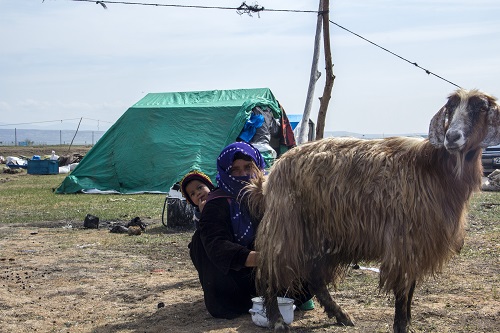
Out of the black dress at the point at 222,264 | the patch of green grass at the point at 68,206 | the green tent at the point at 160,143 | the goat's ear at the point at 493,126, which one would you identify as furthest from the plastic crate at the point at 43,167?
the goat's ear at the point at 493,126

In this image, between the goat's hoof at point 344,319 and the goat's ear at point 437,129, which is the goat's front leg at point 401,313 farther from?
the goat's ear at point 437,129

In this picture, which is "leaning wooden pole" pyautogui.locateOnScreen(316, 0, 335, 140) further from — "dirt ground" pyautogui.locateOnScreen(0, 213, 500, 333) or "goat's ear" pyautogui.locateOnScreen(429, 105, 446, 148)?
"goat's ear" pyautogui.locateOnScreen(429, 105, 446, 148)

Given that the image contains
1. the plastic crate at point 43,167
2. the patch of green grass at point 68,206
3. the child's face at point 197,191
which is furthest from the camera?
the plastic crate at point 43,167

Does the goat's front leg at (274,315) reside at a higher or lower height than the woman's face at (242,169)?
lower

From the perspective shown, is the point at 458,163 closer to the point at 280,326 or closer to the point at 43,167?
the point at 280,326

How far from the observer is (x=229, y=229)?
5.73 meters

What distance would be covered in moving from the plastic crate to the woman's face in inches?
930

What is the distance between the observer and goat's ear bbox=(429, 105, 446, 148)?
4859 millimetres

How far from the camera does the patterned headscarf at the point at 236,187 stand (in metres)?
5.70

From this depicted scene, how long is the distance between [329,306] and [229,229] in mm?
999

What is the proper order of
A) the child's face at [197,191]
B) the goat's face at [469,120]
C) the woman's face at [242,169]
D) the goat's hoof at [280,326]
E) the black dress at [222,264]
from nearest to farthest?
the goat's face at [469,120] < the goat's hoof at [280,326] < the black dress at [222,264] < the woman's face at [242,169] < the child's face at [197,191]

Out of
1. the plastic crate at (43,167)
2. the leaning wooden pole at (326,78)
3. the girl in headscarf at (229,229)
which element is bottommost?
the plastic crate at (43,167)

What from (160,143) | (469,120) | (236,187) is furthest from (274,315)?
(160,143)

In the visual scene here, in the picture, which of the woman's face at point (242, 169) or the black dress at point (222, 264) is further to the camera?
the woman's face at point (242, 169)
